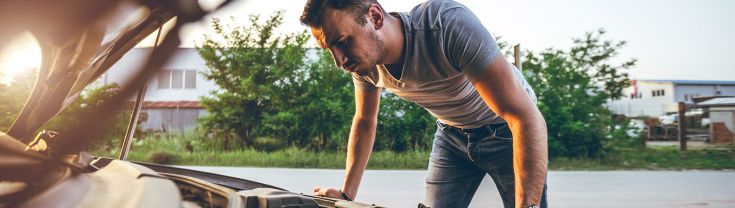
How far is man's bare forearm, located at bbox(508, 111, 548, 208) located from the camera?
4.77ft

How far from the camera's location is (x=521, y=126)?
1479 millimetres

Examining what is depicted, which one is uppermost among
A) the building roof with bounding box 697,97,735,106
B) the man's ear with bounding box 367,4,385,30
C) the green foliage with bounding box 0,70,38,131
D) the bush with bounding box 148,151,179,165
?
the building roof with bounding box 697,97,735,106

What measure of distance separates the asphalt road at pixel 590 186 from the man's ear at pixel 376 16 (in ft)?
13.8

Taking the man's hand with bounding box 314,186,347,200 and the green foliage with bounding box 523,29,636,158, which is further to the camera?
the green foliage with bounding box 523,29,636,158

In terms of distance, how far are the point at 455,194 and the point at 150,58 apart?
157cm

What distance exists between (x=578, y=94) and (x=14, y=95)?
31.1ft

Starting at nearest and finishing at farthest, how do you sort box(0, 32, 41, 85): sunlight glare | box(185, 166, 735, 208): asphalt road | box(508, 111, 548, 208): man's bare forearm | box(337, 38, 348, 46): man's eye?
box(0, 32, 41, 85): sunlight glare < box(508, 111, 548, 208): man's bare forearm < box(337, 38, 348, 46): man's eye < box(185, 166, 735, 208): asphalt road

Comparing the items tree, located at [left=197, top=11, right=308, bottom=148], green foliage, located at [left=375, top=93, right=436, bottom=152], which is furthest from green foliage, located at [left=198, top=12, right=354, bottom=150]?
green foliage, located at [left=375, top=93, right=436, bottom=152]

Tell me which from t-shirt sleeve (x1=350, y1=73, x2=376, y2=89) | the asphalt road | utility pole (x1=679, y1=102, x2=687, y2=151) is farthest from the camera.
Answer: utility pole (x1=679, y1=102, x2=687, y2=151)

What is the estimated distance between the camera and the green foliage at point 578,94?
9.52m

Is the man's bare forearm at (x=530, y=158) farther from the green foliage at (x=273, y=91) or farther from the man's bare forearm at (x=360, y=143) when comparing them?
the green foliage at (x=273, y=91)

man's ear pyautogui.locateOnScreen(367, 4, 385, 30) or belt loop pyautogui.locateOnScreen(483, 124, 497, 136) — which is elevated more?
man's ear pyautogui.locateOnScreen(367, 4, 385, 30)

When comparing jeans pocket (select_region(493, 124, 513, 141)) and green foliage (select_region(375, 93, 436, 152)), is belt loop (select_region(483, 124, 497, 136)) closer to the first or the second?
jeans pocket (select_region(493, 124, 513, 141))

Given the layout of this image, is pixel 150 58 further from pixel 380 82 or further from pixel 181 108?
pixel 181 108
